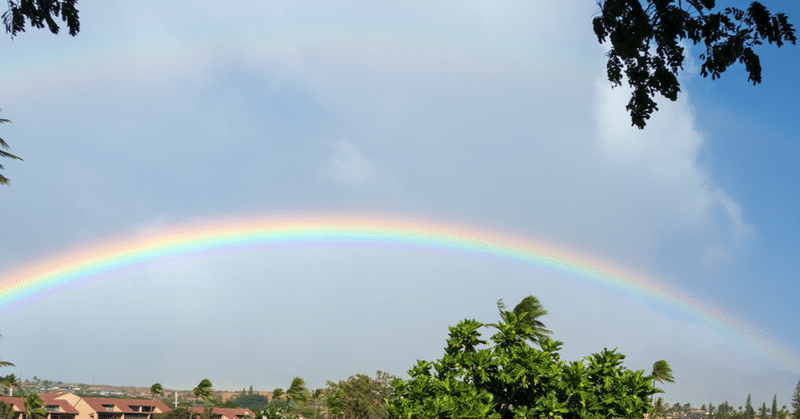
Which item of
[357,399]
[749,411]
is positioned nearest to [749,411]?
[749,411]

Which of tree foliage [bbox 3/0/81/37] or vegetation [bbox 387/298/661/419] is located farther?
vegetation [bbox 387/298/661/419]

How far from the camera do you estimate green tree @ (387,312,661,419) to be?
54.1 ft

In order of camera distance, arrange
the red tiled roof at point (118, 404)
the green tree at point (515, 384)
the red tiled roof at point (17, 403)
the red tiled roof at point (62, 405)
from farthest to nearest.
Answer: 1. the red tiled roof at point (118, 404)
2. the red tiled roof at point (62, 405)
3. the red tiled roof at point (17, 403)
4. the green tree at point (515, 384)

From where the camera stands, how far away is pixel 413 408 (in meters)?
17.0

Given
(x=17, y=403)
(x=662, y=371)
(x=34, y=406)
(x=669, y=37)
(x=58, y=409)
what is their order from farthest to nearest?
1. (x=58, y=409)
2. (x=17, y=403)
3. (x=34, y=406)
4. (x=662, y=371)
5. (x=669, y=37)

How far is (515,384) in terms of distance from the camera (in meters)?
17.4

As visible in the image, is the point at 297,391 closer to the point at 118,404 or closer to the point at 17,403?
the point at 118,404

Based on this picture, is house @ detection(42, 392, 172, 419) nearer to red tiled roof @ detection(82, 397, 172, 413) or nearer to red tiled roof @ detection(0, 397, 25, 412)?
red tiled roof @ detection(82, 397, 172, 413)

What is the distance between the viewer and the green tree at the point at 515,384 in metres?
16.5

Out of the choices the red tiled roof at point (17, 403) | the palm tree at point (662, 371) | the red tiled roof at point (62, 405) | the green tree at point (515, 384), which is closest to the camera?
the green tree at point (515, 384)

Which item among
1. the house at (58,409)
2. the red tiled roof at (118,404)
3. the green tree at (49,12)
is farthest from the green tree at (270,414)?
the red tiled roof at (118,404)

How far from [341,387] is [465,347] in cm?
7789

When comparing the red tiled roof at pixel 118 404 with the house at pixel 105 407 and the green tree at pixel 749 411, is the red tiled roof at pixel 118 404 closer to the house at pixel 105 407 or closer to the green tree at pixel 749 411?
the house at pixel 105 407

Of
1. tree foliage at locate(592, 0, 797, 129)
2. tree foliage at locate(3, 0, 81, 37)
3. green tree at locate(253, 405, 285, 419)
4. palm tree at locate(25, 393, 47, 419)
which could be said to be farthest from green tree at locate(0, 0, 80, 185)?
palm tree at locate(25, 393, 47, 419)
